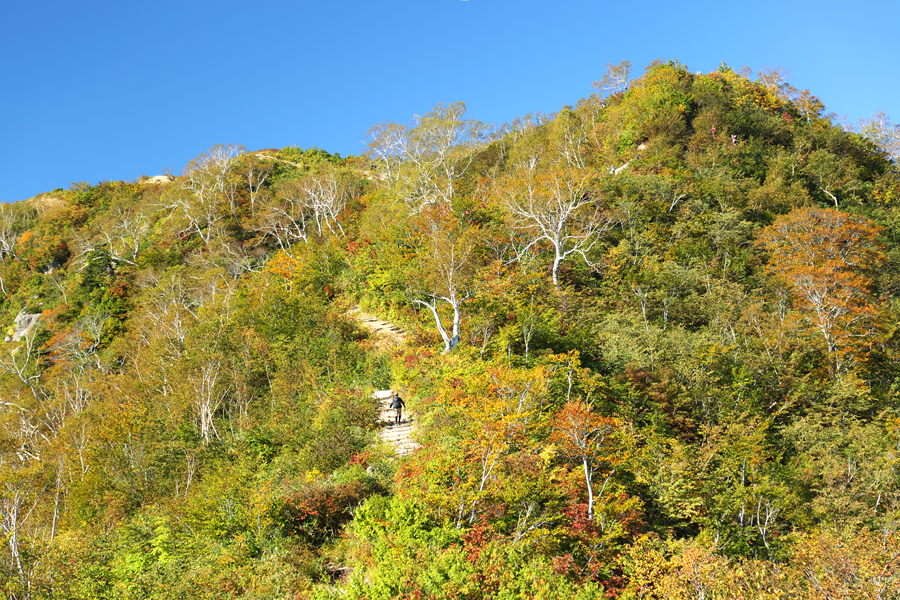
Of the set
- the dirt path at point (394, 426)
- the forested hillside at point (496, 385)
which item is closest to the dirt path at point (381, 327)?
the dirt path at point (394, 426)

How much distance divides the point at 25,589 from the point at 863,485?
26623 mm

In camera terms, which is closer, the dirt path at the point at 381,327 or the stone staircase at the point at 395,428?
the stone staircase at the point at 395,428

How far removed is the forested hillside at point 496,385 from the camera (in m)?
13.8

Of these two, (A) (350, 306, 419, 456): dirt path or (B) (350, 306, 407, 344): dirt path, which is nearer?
(A) (350, 306, 419, 456): dirt path

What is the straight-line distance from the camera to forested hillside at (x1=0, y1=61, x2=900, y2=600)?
543 inches

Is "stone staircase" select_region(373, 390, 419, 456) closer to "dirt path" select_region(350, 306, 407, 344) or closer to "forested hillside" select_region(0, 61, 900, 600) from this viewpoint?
"forested hillside" select_region(0, 61, 900, 600)

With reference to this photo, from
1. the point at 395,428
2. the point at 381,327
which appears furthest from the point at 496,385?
the point at 381,327

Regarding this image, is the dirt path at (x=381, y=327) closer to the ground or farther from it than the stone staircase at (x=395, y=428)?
farther from it

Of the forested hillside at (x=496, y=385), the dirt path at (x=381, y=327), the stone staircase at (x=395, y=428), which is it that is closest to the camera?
the forested hillside at (x=496, y=385)

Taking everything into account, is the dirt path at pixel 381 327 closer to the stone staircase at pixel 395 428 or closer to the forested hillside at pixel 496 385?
the forested hillside at pixel 496 385

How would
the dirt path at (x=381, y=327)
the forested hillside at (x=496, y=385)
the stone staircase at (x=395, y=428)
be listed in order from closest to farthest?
1. the forested hillside at (x=496, y=385)
2. the stone staircase at (x=395, y=428)
3. the dirt path at (x=381, y=327)

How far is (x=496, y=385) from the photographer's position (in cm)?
1706

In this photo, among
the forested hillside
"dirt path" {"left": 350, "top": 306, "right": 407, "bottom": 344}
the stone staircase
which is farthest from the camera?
"dirt path" {"left": 350, "top": 306, "right": 407, "bottom": 344}

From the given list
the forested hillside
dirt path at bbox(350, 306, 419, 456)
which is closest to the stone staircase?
dirt path at bbox(350, 306, 419, 456)
